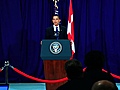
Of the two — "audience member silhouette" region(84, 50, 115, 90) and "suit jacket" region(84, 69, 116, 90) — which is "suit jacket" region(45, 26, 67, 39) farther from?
"suit jacket" region(84, 69, 116, 90)

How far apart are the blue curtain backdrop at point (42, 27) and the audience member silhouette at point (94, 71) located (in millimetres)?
5220

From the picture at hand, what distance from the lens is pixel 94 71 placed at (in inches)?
142

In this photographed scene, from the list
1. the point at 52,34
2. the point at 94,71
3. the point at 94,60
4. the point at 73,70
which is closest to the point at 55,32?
the point at 52,34

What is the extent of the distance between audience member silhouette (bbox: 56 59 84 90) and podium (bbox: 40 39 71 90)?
10.9ft

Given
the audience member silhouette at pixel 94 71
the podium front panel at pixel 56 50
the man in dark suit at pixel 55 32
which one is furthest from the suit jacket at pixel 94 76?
the man in dark suit at pixel 55 32

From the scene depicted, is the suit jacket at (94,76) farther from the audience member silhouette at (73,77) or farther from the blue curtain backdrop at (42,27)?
the blue curtain backdrop at (42,27)

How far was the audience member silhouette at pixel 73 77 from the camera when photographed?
3139 millimetres

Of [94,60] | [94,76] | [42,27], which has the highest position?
[42,27]

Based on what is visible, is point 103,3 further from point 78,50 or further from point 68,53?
point 68,53

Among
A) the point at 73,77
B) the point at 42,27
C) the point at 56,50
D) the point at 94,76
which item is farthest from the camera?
the point at 42,27

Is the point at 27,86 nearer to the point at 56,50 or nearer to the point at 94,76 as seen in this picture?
the point at 56,50

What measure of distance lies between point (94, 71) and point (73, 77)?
394 millimetres

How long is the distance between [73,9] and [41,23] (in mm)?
998

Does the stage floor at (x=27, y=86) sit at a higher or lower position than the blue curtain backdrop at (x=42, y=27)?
lower
